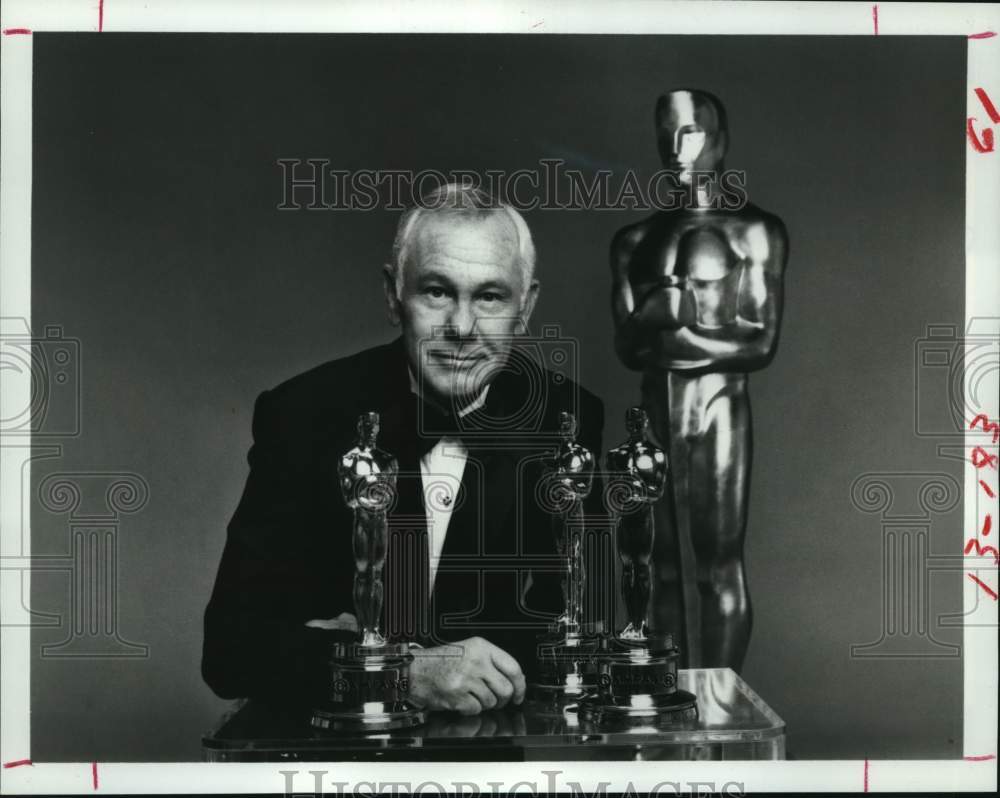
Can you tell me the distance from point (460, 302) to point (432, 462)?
0.40 metres

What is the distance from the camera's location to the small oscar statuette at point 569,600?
281 cm

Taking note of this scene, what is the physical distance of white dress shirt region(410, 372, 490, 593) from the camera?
310 cm

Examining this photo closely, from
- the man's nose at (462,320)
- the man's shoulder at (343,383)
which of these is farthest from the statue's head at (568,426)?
the man's shoulder at (343,383)

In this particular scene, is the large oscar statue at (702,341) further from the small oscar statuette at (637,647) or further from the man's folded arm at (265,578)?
the man's folded arm at (265,578)

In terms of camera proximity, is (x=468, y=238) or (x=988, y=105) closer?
(x=468, y=238)

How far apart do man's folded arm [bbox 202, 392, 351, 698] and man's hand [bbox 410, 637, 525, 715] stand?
1.38 ft

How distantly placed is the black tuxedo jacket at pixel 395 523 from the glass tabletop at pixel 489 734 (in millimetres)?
418

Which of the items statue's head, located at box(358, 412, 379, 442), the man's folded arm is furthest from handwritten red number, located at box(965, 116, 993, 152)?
the man's folded arm

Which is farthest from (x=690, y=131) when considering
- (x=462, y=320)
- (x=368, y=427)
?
(x=368, y=427)

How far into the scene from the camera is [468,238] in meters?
3.06

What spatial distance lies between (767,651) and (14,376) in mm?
2031

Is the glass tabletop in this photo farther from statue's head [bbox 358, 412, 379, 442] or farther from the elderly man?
statue's head [bbox 358, 412, 379, 442]

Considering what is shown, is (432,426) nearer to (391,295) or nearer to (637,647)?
(391,295)

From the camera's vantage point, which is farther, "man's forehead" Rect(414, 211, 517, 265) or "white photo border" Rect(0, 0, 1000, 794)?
"white photo border" Rect(0, 0, 1000, 794)
